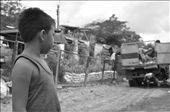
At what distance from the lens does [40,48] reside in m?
2.21

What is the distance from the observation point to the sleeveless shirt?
2113 millimetres

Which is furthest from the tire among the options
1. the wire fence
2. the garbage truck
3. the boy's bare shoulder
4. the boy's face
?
the boy's bare shoulder

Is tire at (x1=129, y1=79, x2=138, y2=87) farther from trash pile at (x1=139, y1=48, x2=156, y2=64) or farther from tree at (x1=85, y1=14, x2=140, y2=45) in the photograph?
tree at (x1=85, y1=14, x2=140, y2=45)

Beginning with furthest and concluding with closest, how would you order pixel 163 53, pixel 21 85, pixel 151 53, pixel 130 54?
pixel 151 53 < pixel 130 54 < pixel 163 53 < pixel 21 85

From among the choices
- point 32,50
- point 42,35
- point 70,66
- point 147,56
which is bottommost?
point 70,66

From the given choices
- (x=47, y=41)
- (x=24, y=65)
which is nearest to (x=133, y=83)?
(x=47, y=41)

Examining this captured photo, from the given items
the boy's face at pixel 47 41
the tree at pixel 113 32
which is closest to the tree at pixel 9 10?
the tree at pixel 113 32

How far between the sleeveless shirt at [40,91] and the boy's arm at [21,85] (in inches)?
1.7

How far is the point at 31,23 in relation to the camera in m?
2.15

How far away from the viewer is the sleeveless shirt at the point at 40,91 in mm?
2113

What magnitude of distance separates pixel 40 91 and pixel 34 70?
15 centimetres

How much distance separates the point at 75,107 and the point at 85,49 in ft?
66.4

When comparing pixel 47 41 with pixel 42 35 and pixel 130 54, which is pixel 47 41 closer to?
pixel 42 35

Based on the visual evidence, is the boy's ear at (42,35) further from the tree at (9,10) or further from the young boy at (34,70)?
the tree at (9,10)
